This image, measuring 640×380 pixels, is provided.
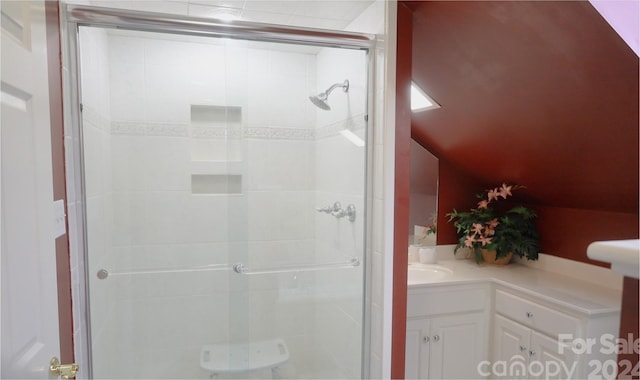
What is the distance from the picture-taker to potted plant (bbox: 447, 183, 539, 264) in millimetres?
2518

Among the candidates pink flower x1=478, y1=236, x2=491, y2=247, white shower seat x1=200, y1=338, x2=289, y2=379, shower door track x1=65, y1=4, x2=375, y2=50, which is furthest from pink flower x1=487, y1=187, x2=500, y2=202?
white shower seat x1=200, y1=338, x2=289, y2=379

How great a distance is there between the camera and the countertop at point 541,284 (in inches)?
72.8

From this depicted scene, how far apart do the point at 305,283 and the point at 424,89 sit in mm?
1354

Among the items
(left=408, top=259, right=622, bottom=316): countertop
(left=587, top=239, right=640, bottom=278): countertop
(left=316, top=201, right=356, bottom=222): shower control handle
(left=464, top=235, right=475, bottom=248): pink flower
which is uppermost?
(left=587, top=239, right=640, bottom=278): countertop

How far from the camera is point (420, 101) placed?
2426mm

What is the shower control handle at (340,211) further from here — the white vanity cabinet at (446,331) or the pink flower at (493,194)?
the pink flower at (493,194)

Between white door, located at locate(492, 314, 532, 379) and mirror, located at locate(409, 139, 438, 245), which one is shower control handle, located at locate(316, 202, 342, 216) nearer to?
mirror, located at locate(409, 139, 438, 245)

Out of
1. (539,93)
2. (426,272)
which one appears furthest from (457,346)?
(539,93)

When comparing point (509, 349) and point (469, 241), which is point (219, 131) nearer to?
point (469, 241)

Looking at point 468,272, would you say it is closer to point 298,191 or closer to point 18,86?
point 298,191

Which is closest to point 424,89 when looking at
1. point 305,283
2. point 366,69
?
point 366,69

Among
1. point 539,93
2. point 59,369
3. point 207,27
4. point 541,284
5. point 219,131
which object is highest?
point 207,27

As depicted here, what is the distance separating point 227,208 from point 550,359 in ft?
6.35

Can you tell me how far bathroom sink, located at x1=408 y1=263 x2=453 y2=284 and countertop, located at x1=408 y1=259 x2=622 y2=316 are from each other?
0.04 metres
